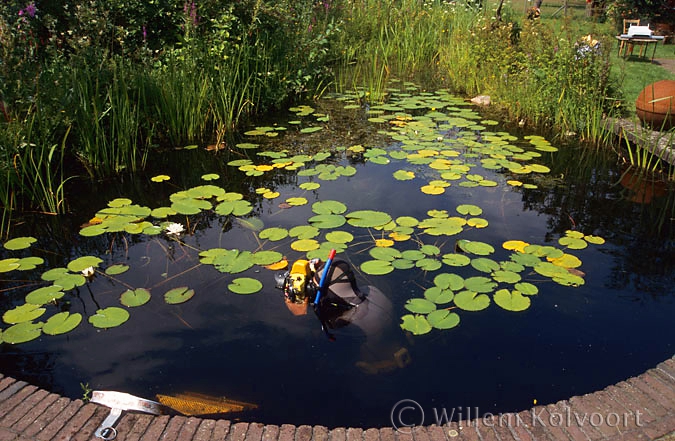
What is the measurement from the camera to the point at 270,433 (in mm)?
2053

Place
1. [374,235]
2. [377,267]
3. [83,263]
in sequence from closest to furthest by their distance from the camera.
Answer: [377,267] < [83,263] < [374,235]

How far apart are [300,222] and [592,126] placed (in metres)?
3.51

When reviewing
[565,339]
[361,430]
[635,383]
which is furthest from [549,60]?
[361,430]

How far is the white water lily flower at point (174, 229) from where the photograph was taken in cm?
370

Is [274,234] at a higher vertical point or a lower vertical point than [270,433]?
higher

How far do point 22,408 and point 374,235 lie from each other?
2267mm

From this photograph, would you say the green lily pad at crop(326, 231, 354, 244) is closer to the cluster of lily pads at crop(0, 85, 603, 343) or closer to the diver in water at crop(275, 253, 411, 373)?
the cluster of lily pads at crop(0, 85, 603, 343)

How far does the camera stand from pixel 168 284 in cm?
319

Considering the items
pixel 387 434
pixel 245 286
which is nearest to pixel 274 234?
pixel 245 286

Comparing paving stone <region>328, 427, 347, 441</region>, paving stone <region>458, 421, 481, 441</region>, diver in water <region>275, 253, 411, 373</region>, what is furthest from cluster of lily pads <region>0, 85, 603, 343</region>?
paving stone <region>328, 427, 347, 441</region>

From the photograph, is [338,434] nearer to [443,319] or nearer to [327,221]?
[443,319]

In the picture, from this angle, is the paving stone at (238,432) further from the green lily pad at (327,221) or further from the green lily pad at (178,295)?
the green lily pad at (327,221)

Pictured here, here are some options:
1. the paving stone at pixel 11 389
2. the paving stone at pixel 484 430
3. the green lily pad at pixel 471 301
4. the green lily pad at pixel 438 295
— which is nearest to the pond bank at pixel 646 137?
the green lily pad at pixel 471 301

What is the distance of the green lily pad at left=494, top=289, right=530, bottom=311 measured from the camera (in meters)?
2.94
